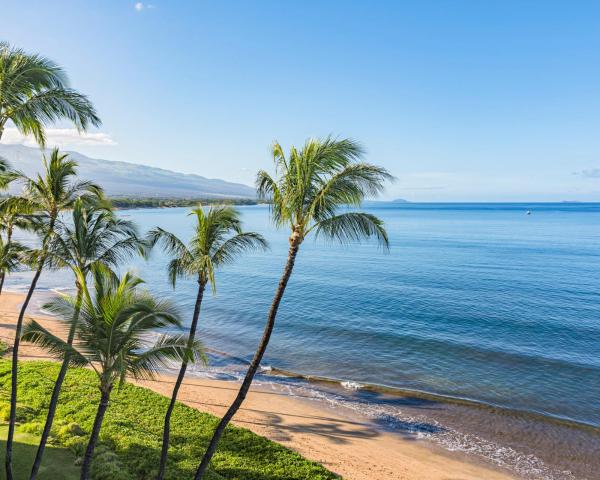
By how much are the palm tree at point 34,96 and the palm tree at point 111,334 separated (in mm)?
4990

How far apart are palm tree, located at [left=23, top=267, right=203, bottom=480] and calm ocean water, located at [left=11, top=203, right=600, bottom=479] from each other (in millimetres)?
14979

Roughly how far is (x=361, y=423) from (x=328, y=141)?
15.3m

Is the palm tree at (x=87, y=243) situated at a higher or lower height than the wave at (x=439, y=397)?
Answer: higher

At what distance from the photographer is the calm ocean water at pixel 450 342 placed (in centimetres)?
2025

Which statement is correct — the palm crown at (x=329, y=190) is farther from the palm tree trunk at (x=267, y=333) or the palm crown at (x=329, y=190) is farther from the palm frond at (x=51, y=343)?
the palm frond at (x=51, y=343)

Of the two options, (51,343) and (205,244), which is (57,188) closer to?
(205,244)

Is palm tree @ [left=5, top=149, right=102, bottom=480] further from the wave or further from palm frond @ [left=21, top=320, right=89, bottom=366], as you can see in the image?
the wave

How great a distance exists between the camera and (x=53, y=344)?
9250 mm

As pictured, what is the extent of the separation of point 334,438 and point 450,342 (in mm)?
15463

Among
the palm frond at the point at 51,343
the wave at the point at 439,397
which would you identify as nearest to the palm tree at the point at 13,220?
the palm frond at the point at 51,343

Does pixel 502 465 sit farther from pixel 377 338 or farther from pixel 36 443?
pixel 36 443

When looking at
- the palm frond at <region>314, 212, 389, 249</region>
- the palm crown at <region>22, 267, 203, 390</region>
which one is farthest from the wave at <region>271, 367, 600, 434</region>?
the palm crown at <region>22, 267, 203, 390</region>

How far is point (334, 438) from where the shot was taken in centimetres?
1900

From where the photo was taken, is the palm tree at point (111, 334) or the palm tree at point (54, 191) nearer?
the palm tree at point (111, 334)
